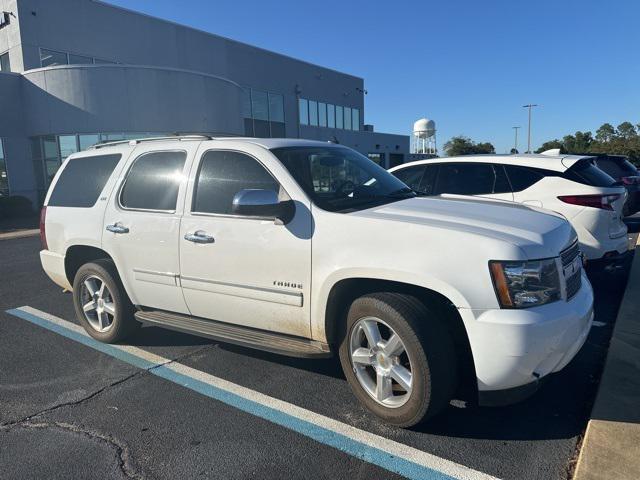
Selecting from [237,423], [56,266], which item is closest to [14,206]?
[56,266]

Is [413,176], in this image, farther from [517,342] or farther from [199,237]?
[517,342]

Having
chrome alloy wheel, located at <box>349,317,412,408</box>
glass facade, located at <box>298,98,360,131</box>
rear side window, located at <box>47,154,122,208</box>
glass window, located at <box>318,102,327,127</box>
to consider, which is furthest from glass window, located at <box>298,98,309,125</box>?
chrome alloy wheel, located at <box>349,317,412,408</box>

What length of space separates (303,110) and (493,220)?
103 feet

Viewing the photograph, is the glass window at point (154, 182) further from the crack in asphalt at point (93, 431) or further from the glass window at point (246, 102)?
the glass window at point (246, 102)

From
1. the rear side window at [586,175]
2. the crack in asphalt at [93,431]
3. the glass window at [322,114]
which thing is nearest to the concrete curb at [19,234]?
the crack in asphalt at [93,431]

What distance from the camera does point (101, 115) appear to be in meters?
19.0

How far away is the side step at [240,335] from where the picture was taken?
3.39 meters

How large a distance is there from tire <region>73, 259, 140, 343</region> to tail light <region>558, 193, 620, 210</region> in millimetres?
4815

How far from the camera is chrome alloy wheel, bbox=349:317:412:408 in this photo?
3.05 m

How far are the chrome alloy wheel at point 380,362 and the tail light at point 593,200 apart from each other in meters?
3.44

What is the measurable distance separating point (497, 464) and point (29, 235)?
1473 cm

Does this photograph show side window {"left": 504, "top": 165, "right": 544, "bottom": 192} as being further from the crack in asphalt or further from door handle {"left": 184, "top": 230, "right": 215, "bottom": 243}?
the crack in asphalt

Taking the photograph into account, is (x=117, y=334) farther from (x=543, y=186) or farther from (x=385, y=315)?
(x=543, y=186)

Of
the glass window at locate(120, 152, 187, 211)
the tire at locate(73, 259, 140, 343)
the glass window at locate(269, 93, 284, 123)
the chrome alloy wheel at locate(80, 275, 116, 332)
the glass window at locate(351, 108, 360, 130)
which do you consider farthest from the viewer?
the glass window at locate(351, 108, 360, 130)
